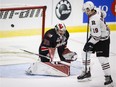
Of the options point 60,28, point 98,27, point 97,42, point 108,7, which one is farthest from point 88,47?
point 108,7

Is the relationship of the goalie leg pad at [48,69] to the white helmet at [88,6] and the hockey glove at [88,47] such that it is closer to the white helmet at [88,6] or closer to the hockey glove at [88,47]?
the hockey glove at [88,47]

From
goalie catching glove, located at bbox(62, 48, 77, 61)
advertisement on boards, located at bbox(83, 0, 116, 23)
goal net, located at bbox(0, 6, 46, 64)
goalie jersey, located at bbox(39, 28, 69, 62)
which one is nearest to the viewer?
goal net, located at bbox(0, 6, 46, 64)

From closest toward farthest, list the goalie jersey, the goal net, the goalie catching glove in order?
the goal net < the goalie jersey < the goalie catching glove

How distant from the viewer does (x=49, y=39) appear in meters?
2.80

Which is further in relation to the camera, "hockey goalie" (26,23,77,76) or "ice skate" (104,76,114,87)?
"ice skate" (104,76,114,87)

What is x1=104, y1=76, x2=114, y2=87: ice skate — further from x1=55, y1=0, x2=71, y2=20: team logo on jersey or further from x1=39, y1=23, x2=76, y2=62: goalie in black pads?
x1=55, y1=0, x2=71, y2=20: team logo on jersey

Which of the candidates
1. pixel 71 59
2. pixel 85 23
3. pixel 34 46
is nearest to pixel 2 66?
pixel 34 46

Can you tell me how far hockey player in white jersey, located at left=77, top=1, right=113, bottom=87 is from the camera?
2.87 m

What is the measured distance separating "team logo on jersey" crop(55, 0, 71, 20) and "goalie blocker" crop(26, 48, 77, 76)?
293 mm

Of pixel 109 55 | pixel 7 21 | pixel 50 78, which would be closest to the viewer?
pixel 7 21

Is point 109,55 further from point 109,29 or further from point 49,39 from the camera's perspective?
point 49,39

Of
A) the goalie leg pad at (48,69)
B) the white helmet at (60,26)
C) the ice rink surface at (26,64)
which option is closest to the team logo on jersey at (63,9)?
the white helmet at (60,26)

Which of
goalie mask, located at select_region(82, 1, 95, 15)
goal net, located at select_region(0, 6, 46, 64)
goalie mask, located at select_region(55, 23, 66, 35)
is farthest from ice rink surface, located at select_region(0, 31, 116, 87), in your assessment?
goalie mask, located at select_region(82, 1, 95, 15)

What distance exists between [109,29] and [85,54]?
326 millimetres
